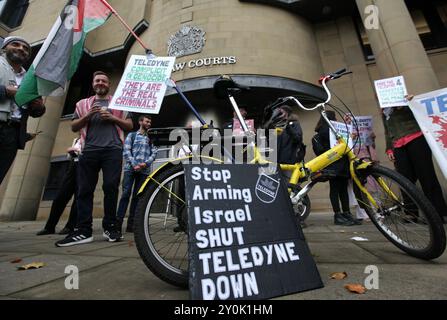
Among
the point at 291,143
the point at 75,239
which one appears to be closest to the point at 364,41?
the point at 291,143

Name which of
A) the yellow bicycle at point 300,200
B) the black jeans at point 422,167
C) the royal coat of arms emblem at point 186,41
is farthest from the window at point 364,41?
the yellow bicycle at point 300,200

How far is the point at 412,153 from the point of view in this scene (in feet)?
11.7

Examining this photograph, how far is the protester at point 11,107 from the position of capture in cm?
243

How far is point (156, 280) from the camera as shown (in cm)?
152

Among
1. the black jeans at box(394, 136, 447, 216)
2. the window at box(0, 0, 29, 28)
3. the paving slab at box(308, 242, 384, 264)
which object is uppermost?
the window at box(0, 0, 29, 28)

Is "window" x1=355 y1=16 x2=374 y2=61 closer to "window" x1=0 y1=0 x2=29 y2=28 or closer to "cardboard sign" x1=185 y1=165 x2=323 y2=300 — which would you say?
"cardboard sign" x1=185 y1=165 x2=323 y2=300

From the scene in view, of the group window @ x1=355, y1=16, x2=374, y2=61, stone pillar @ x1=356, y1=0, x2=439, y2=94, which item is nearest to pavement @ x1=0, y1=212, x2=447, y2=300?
stone pillar @ x1=356, y1=0, x2=439, y2=94

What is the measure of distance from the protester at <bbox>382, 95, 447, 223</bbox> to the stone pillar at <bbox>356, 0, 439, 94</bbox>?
1933mm

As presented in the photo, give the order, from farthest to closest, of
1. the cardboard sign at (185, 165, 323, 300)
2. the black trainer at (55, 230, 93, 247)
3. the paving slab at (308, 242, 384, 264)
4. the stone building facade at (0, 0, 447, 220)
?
the stone building facade at (0, 0, 447, 220), the black trainer at (55, 230, 93, 247), the paving slab at (308, 242, 384, 264), the cardboard sign at (185, 165, 323, 300)

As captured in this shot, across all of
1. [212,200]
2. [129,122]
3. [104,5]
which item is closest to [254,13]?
[104,5]

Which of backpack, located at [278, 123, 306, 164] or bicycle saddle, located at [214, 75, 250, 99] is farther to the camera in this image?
backpack, located at [278, 123, 306, 164]

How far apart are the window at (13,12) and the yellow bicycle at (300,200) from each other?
17.1 metres

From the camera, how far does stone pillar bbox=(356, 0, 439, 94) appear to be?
5164 millimetres

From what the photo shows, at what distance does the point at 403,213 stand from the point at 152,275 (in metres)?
2.05
